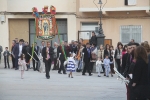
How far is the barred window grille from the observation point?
31.9 meters

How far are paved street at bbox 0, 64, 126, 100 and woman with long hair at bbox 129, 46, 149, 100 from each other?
4.76 m

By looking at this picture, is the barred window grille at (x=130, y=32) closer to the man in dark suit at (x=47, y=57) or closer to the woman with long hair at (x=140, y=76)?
the man in dark suit at (x=47, y=57)

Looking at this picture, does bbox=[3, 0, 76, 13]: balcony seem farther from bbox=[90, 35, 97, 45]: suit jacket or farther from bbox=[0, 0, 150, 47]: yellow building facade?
bbox=[90, 35, 97, 45]: suit jacket

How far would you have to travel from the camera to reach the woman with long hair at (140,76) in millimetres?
9305

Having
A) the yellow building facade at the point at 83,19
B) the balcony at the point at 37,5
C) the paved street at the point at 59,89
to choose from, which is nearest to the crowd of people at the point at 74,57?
the paved street at the point at 59,89

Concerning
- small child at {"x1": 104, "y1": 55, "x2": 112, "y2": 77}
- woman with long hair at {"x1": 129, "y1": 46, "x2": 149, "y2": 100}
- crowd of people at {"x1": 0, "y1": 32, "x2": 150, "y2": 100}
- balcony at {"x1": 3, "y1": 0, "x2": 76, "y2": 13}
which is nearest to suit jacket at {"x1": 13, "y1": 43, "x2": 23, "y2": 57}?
crowd of people at {"x1": 0, "y1": 32, "x2": 150, "y2": 100}

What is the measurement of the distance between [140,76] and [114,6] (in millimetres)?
22164

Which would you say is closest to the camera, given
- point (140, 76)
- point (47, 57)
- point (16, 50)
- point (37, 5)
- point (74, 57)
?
point (140, 76)

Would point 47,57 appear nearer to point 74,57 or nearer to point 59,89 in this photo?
point 59,89

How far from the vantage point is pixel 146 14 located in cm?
3131

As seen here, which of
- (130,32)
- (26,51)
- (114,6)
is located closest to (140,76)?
(26,51)

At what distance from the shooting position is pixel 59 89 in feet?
53.9

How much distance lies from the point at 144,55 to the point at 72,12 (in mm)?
23173

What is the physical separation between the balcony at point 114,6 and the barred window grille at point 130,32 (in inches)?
61.9
